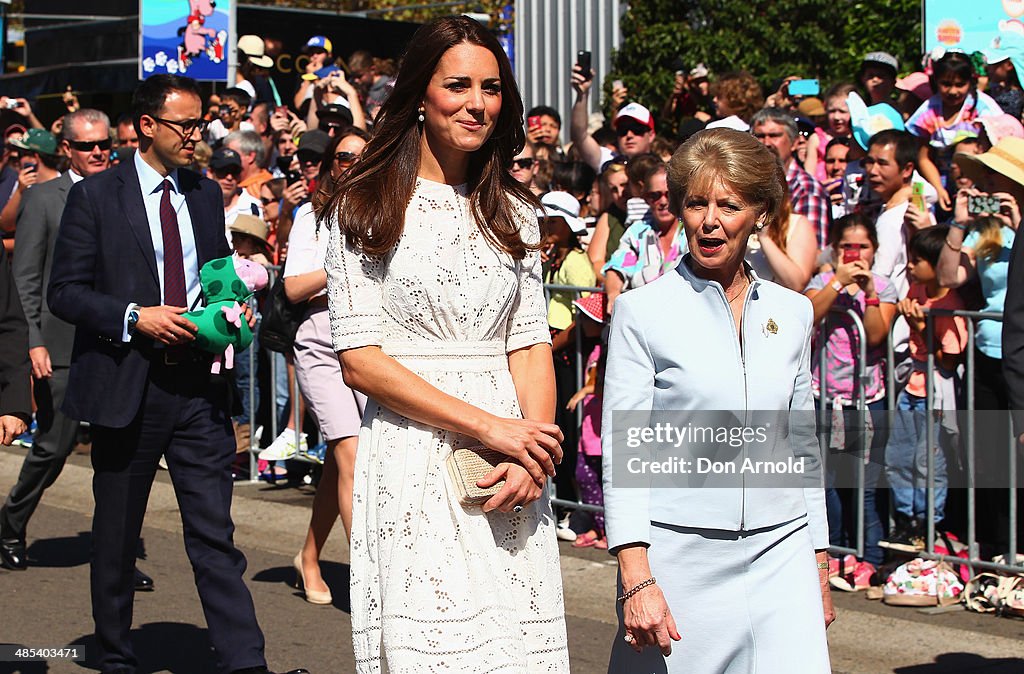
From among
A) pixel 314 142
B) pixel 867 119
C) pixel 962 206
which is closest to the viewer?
pixel 962 206

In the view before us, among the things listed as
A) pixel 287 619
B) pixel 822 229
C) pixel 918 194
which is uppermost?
pixel 918 194

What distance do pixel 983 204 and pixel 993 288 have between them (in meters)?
0.45

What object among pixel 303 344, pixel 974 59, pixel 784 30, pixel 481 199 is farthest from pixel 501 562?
pixel 784 30

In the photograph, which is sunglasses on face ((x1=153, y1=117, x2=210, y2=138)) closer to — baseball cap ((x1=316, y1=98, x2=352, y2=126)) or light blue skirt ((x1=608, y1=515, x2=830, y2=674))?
light blue skirt ((x1=608, y1=515, x2=830, y2=674))

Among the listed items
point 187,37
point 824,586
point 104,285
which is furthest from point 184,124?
point 187,37

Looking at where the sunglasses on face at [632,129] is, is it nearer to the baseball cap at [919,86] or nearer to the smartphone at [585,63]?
the smartphone at [585,63]

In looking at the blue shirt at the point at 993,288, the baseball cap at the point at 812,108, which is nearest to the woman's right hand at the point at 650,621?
the blue shirt at the point at 993,288

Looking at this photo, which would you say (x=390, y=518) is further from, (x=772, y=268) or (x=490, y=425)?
(x=772, y=268)

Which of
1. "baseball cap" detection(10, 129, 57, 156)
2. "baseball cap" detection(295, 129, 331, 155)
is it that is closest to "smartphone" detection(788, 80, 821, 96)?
"baseball cap" detection(295, 129, 331, 155)

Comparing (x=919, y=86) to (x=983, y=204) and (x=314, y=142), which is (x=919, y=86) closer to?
(x=983, y=204)

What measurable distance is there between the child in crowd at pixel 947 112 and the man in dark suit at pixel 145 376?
15.0ft

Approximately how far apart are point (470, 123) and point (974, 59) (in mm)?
5999

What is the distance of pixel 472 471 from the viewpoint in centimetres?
376

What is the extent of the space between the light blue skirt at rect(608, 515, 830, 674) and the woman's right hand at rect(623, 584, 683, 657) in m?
0.06
